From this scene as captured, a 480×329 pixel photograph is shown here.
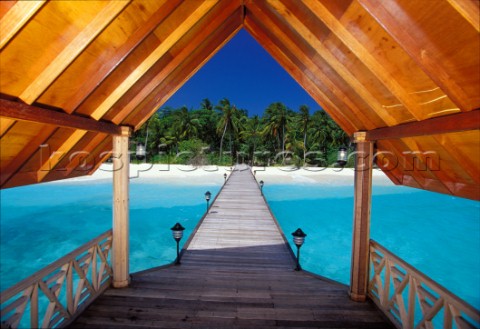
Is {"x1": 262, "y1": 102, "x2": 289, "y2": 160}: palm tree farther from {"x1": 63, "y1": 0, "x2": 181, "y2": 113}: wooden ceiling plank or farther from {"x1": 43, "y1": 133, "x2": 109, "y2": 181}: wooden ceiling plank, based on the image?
{"x1": 63, "y1": 0, "x2": 181, "y2": 113}: wooden ceiling plank

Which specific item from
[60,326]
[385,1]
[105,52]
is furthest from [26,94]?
[385,1]

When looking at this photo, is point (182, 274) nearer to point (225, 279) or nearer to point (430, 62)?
point (225, 279)

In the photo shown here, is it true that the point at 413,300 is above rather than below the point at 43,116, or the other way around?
below

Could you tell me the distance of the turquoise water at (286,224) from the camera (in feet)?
33.4

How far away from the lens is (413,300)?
11.1 feet

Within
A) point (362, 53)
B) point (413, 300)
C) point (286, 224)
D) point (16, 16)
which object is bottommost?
point (286, 224)

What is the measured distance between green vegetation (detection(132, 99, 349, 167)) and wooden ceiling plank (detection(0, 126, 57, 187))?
97.9ft

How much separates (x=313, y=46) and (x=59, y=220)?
57.9 ft

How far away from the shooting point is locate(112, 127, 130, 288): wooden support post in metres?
4.18

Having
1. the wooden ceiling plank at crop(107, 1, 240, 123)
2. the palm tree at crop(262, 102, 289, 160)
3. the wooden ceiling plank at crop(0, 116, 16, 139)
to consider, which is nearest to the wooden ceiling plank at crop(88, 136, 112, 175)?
the wooden ceiling plank at crop(107, 1, 240, 123)

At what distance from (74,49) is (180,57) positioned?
1639 mm

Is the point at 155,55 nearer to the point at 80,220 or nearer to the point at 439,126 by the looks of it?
the point at 439,126

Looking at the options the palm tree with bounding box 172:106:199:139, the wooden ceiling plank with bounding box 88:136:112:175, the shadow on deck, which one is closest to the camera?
the shadow on deck

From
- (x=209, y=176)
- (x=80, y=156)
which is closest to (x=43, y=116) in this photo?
(x=80, y=156)
